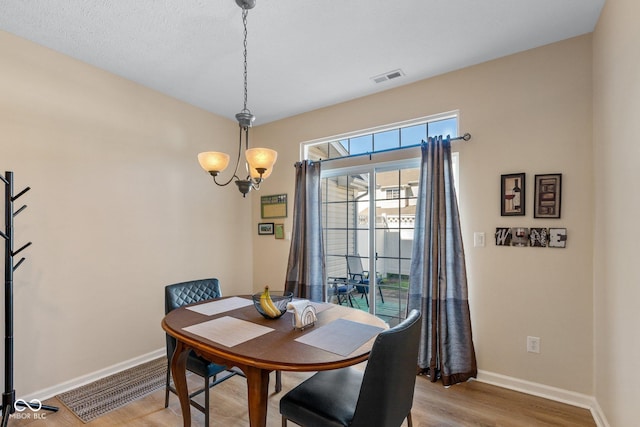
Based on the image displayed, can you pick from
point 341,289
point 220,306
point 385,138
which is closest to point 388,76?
point 385,138

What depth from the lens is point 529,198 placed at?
2354mm

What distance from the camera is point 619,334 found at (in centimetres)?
170

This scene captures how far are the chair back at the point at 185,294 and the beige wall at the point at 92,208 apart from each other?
846 mm

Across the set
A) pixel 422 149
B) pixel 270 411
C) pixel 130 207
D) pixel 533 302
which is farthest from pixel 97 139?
pixel 533 302

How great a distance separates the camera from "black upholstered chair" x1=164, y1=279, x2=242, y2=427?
1904 mm

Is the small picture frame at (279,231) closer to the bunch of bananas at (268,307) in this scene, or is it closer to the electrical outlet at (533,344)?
the bunch of bananas at (268,307)

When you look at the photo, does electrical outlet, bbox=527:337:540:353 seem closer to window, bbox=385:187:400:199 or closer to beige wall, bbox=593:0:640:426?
beige wall, bbox=593:0:640:426

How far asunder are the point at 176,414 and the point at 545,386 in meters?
2.65

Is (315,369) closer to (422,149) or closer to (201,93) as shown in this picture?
(422,149)

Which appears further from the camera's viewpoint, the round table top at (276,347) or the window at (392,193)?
the window at (392,193)

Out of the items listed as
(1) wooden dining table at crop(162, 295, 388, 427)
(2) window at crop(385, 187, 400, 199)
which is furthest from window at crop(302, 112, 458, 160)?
(1) wooden dining table at crop(162, 295, 388, 427)

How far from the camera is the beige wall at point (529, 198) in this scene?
7.22 ft

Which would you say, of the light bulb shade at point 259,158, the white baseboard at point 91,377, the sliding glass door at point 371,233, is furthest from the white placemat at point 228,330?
the sliding glass door at point 371,233

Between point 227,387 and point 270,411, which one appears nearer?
point 270,411
